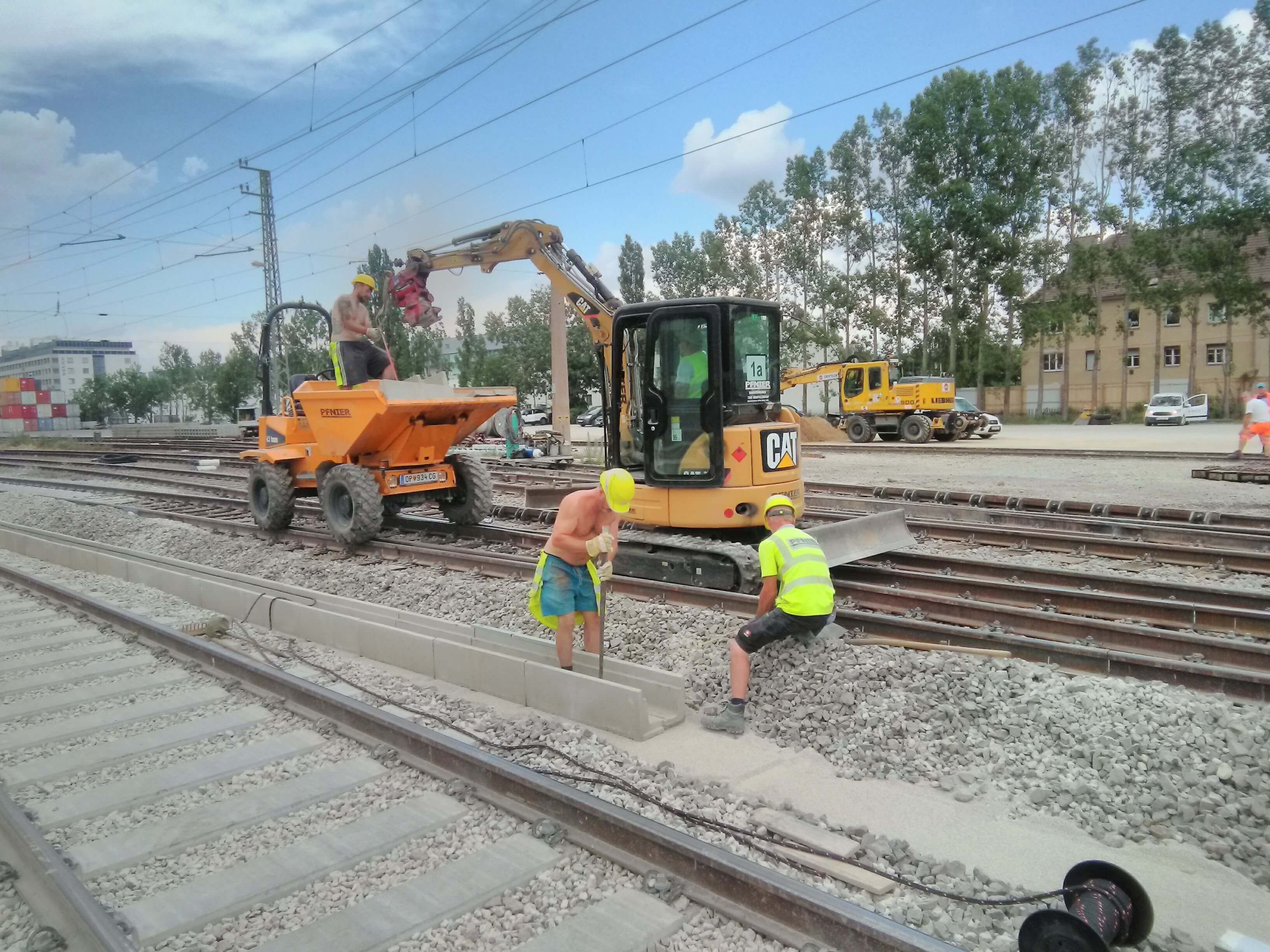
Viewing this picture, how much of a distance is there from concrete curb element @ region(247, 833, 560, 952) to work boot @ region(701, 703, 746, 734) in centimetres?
154

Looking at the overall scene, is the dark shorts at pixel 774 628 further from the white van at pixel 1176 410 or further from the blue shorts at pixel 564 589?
the white van at pixel 1176 410

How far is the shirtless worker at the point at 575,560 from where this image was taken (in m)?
5.59

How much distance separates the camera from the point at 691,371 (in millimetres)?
7637

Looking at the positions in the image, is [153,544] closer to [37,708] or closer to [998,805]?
[37,708]

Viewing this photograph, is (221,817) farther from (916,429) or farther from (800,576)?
(916,429)

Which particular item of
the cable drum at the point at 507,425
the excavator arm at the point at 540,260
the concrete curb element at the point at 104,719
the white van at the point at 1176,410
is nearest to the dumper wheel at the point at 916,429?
the cable drum at the point at 507,425

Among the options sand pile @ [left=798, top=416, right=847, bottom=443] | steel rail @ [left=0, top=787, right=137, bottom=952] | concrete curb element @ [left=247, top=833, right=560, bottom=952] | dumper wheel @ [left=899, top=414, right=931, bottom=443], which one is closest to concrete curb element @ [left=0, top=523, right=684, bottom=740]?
concrete curb element @ [left=247, top=833, right=560, bottom=952]

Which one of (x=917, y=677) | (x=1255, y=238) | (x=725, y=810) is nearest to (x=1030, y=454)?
(x=917, y=677)

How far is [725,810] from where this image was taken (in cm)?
402

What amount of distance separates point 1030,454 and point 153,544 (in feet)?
63.5

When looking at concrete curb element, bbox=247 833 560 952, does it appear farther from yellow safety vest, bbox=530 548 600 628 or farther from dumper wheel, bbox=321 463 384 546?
dumper wheel, bbox=321 463 384 546

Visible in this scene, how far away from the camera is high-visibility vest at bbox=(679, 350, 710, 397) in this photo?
7.58m

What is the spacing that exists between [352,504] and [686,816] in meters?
7.60

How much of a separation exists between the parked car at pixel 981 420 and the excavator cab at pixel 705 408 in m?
23.9
